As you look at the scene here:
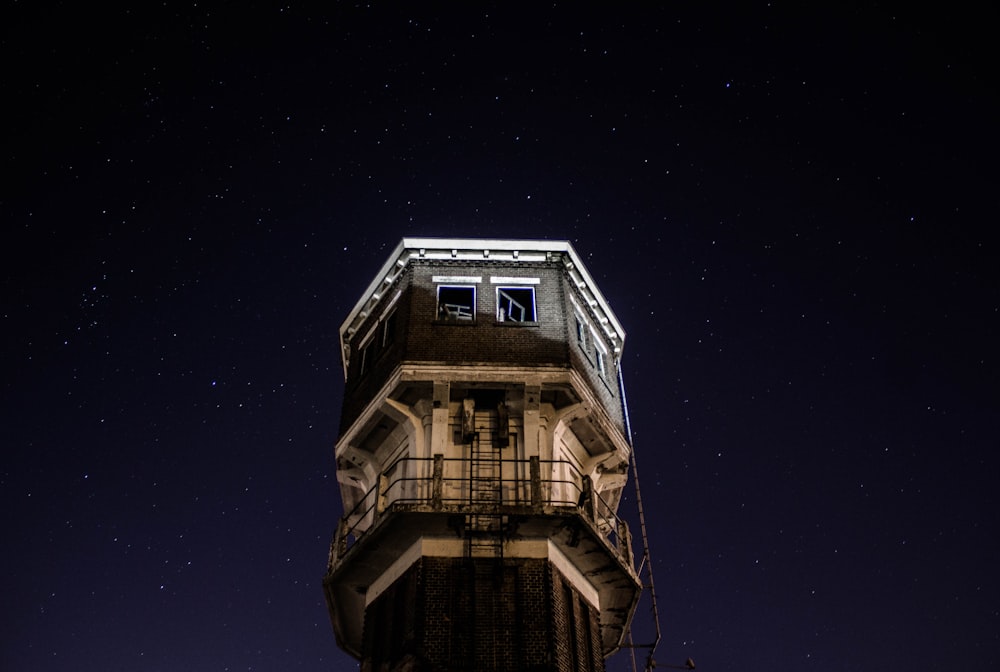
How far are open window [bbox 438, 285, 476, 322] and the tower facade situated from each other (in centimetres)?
5

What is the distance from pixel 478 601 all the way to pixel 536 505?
2249 millimetres

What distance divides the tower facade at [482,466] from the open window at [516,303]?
0.18 feet

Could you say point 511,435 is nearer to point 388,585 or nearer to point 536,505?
point 536,505

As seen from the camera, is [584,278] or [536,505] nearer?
[536,505]

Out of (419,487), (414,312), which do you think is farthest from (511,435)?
(414,312)

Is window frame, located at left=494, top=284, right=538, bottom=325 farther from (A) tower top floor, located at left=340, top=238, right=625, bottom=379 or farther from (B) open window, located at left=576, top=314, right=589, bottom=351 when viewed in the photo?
(B) open window, located at left=576, top=314, right=589, bottom=351

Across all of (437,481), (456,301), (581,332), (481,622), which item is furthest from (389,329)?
(481,622)

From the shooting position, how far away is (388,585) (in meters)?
19.8

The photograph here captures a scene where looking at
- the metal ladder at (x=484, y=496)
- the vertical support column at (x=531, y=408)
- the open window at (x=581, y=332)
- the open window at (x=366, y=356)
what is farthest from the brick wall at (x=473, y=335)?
the metal ladder at (x=484, y=496)

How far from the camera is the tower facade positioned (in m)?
18.4

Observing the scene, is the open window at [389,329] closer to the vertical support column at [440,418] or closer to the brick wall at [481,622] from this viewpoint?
the vertical support column at [440,418]

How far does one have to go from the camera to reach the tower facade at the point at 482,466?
60.4 ft

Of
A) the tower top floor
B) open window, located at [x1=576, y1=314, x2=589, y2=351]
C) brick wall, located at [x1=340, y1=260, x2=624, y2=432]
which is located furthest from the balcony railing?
the tower top floor

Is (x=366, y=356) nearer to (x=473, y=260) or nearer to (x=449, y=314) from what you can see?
(x=449, y=314)
